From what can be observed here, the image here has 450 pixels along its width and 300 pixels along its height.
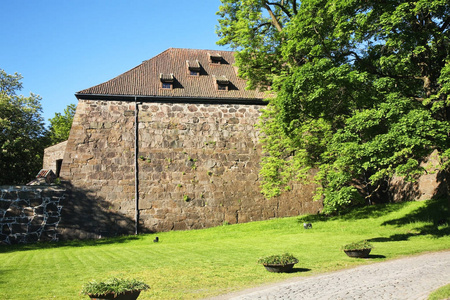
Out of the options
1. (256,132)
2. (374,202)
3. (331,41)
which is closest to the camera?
(331,41)

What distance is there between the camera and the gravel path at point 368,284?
23.0ft

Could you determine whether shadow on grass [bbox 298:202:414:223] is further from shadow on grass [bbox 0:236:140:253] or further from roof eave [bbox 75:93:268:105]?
shadow on grass [bbox 0:236:140:253]

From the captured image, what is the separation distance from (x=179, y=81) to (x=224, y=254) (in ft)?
42.2

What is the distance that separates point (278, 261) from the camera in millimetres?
9320

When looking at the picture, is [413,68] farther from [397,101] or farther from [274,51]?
[274,51]

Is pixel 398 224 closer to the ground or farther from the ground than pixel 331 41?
closer to the ground

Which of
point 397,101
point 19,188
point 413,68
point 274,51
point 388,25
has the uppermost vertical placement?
point 274,51

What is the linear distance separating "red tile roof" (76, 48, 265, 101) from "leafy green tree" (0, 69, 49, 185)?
1358 cm

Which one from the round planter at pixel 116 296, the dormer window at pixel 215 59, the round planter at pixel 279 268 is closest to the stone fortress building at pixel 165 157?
the dormer window at pixel 215 59

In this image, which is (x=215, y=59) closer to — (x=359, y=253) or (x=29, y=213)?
(x=29, y=213)

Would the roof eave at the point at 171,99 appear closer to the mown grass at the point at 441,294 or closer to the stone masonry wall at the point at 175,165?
the stone masonry wall at the point at 175,165

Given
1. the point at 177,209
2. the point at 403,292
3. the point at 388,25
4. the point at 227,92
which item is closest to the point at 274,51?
the point at 227,92

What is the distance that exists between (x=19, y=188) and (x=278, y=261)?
1477 centimetres

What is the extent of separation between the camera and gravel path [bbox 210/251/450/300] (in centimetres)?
700
